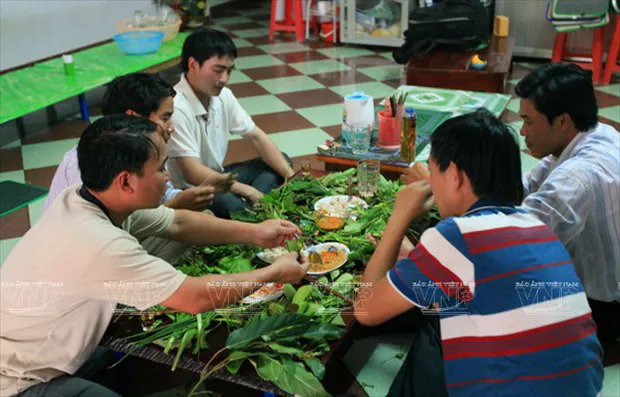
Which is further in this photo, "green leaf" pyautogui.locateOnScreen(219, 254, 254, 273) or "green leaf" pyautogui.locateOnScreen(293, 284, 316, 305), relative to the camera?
"green leaf" pyautogui.locateOnScreen(219, 254, 254, 273)

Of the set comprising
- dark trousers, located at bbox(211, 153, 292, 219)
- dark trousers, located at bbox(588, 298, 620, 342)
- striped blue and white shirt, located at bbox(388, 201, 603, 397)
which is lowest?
dark trousers, located at bbox(588, 298, 620, 342)

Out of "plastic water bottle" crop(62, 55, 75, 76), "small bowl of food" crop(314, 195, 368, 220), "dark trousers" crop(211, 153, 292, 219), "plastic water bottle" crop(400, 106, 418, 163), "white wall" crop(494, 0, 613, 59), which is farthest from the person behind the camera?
"white wall" crop(494, 0, 613, 59)

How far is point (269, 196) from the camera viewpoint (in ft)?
8.53

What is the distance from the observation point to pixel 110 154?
1706 mm

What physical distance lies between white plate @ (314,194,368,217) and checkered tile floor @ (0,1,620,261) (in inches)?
63.5

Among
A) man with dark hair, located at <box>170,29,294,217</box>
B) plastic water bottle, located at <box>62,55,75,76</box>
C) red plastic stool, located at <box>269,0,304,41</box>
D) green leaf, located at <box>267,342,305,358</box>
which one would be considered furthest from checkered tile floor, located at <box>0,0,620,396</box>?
green leaf, located at <box>267,342,305,358</box>

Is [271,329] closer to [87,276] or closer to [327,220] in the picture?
[87,276]

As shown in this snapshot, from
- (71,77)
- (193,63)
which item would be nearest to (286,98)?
(71,77)

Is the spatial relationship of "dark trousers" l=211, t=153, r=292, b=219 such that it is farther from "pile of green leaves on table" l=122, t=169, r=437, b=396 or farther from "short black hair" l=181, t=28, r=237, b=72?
"pile of green leaves on table" l=122, t=169, r=437, b=396

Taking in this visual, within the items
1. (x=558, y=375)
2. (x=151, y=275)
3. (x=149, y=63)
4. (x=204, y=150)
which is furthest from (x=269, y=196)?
(x=149, y=63)

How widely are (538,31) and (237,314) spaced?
5375 mm

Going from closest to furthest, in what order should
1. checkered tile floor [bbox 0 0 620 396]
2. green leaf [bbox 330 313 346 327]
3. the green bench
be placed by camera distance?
green leaf [bbox 330 313 346 327], checkered tile floor [bbox 0 0 620 396], the green bench

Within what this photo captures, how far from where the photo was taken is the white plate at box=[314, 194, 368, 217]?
100.0 inches

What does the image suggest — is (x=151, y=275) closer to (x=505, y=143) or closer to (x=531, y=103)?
(x=505, y=143)
